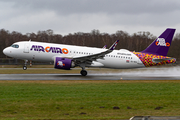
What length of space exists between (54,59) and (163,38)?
14334mm

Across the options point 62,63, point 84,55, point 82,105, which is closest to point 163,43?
point 84,55

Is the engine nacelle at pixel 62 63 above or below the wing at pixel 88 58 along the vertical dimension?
below

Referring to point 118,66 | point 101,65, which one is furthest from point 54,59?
point 118,66

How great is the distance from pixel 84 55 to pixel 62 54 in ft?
9.12

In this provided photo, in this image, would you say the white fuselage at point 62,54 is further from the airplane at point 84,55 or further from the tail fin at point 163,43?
the tail fin at point 163,43

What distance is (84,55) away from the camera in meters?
29.3

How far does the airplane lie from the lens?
1094 inches

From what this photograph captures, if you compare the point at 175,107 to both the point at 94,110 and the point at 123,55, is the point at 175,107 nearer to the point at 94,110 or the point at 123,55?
the point at 94,110

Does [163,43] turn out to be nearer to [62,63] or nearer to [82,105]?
[62,63]

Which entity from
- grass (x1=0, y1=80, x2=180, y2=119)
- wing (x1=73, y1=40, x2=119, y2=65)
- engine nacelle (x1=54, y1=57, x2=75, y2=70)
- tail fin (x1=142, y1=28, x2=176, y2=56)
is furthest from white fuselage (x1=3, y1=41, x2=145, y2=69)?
grass (x1=0, y1=80, x2=180, y2=119)

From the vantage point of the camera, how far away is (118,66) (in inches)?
1192

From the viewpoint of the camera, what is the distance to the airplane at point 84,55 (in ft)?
91.1

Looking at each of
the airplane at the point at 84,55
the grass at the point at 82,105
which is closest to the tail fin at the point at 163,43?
the airplane at the point at 84,55

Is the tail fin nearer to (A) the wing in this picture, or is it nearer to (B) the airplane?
(B) the airplane
